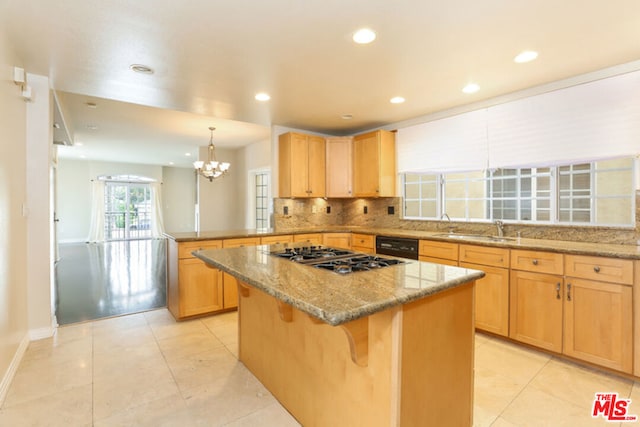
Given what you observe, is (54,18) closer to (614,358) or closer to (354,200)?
(354,200)

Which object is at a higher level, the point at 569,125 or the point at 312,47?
the point at 312,47

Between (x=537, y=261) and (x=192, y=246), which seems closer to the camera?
(x=537, y=261)

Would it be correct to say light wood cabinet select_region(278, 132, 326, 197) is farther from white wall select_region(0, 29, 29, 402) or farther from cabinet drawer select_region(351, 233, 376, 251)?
white wall select_region(0, 29, 29, 402)

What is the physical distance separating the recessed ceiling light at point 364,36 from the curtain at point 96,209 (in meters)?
10.3

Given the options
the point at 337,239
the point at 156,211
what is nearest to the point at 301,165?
the point at 337,239

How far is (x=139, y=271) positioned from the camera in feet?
18.9

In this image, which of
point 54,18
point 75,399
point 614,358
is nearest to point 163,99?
point 54,18

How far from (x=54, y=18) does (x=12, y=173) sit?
4.02 feet

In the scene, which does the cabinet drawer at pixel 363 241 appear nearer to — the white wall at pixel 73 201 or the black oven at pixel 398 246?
the black oven at pixel 398 246

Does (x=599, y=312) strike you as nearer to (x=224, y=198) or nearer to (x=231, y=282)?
(x=231, y=282)

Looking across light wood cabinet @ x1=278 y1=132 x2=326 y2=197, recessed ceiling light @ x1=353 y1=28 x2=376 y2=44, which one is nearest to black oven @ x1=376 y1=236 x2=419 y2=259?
light wood cabinet @ x1=278 y1=132 x2=326 y2=197

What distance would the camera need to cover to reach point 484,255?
2.93m

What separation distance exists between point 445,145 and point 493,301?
194cm

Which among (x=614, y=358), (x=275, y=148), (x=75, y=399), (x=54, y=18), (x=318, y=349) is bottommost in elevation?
(x=75, y=399)
